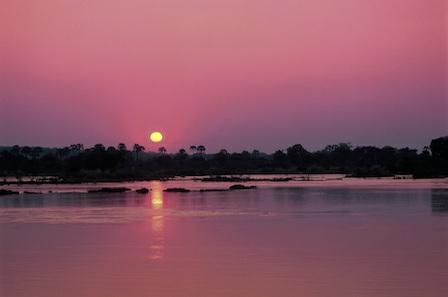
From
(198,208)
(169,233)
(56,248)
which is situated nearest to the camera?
(56,248)

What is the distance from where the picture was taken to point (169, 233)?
30188 millimetres

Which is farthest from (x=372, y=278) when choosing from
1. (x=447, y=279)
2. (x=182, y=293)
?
(x=182, y=293)

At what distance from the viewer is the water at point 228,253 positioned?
57.7ft

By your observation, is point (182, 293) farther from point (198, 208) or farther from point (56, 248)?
point (198, 208)

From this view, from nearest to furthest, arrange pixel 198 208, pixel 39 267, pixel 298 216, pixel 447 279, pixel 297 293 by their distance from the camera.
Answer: pixel 297 293 → pixel 447 279 → pixel 39 267 → pixel 298 216 → pixel 198 208

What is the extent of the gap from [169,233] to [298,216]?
413 inches

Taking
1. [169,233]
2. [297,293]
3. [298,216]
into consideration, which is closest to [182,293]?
[297,293]

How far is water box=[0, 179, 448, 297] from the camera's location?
57.7ft

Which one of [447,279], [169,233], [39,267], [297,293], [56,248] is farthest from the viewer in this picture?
[169,233]

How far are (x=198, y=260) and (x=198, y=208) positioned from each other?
943 inches

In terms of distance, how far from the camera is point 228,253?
23.5 m

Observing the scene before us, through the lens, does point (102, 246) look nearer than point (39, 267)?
No

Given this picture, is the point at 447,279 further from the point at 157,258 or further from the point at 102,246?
the point at 102,246

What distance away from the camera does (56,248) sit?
83.3 feet
